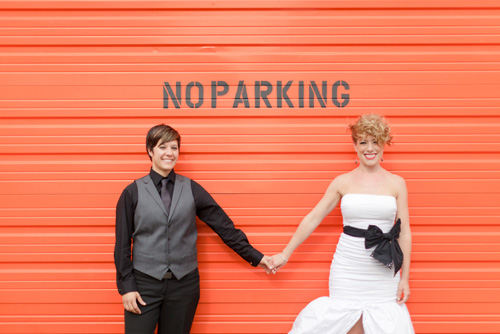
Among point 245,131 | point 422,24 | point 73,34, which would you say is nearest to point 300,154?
point 245,131

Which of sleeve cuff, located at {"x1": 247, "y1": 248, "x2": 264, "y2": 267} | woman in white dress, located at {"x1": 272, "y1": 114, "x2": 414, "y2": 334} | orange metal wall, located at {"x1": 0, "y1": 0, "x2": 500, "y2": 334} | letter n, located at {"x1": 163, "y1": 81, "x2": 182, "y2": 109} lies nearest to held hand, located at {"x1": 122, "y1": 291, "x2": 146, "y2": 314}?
orange metal wall, located at {"x1": 0, "y1": 0, "x2": 500, "y2": 334}

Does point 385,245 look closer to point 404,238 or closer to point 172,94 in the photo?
point 404,238

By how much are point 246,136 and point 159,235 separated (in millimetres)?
1013

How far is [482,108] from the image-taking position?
9.59 ft

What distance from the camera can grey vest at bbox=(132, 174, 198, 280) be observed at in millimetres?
2447

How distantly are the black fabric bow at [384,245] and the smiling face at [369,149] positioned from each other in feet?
1.44

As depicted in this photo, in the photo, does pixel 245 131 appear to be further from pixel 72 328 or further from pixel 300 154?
pixel 72 328

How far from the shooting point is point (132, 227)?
8.25ft

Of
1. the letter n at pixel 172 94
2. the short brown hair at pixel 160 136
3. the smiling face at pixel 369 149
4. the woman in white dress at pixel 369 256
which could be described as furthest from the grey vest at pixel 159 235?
the smiling face at pixel 369 149

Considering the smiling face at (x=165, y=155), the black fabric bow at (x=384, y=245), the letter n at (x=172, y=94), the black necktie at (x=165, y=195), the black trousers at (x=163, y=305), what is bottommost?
the black trousers at (x=163, y=305)

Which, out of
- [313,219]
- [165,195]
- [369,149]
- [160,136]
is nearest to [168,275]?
[165,195]

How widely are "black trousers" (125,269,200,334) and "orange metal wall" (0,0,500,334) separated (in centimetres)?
40

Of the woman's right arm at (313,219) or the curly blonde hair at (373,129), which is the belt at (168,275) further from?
the curly blonde hair at (373,129)

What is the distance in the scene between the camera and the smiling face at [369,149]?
251 cm
